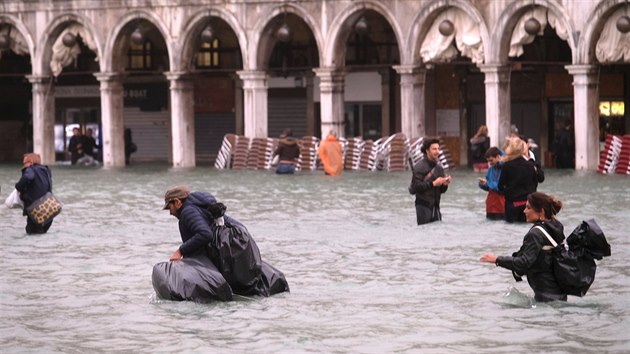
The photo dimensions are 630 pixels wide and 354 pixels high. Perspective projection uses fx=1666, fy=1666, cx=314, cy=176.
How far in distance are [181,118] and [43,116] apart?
4.45 meters

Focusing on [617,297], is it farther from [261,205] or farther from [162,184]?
[162,184]

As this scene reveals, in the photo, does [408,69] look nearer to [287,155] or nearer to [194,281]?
[287,155]

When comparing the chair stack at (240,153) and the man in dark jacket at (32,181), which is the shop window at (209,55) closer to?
the chair stack at (240,153)

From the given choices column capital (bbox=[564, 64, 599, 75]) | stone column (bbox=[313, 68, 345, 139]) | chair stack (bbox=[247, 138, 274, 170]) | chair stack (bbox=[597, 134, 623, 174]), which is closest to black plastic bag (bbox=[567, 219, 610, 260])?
chair stack (bbox=[597, 134, 623, 174])

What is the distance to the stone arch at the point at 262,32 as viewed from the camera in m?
40.7

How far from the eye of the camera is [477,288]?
50.5 ft

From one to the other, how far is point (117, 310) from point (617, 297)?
4.35 m

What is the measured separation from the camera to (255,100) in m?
41.7

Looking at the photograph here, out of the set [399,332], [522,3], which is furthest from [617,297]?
[522,3]

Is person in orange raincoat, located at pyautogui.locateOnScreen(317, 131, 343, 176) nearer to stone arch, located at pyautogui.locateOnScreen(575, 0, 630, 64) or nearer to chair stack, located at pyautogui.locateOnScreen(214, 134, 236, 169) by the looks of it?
chair stack, located at pyautogui.locateOnScreen(214, 134, 236, 169)

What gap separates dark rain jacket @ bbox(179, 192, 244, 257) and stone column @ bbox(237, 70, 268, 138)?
90.0 ft

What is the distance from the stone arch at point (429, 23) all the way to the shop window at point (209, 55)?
29.3 ft

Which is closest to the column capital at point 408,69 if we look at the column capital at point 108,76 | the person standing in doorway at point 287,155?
the person standing in doorway at point 287,155

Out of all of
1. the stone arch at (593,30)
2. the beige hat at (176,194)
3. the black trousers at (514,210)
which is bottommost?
the black trousers at (514,210)
